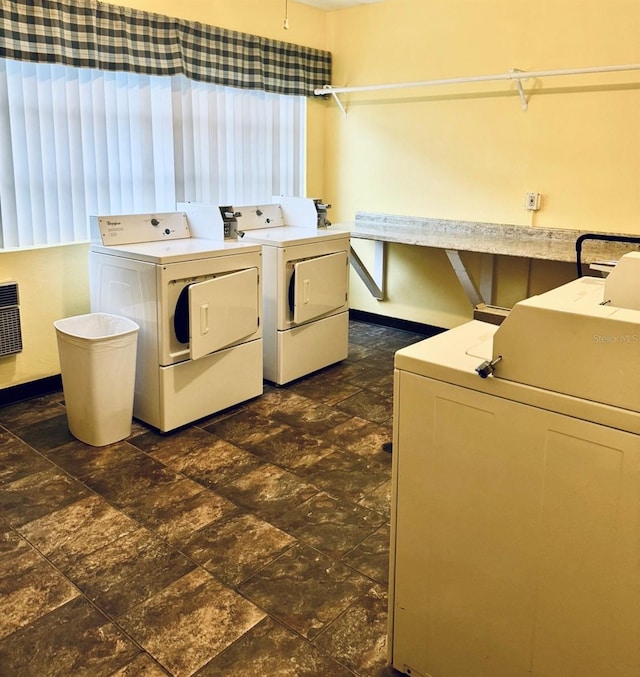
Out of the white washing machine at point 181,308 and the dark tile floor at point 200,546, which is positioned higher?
the white washing machine at point 181,308

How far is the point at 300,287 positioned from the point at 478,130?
1.71m

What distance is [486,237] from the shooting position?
4.34 metres

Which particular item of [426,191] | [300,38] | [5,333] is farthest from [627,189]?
[5,333]

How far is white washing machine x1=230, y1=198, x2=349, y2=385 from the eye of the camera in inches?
147

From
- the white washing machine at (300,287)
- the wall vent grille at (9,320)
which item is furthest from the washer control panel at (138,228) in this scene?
the wall vent grille at (9,320)

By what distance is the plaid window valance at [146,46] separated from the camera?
3.19 m

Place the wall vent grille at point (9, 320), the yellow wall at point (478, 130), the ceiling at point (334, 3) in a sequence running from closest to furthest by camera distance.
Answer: the wall vent grille at point (9, 320) < the yellow wall at point (478, 130) < the ceiling at point (334, 3)

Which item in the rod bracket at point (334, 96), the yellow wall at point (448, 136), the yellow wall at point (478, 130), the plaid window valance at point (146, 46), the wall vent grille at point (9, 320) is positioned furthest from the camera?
the rod bracket at point (334, 96)

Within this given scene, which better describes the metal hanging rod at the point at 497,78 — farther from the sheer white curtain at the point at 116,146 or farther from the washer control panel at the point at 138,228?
the washer control panel at the point at 138,228

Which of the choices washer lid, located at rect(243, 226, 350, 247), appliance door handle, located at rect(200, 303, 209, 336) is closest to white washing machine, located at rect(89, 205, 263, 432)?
appliance door handle, located at rect(200, 303, 209, 336)

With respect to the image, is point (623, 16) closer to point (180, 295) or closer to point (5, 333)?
point (180, 295)

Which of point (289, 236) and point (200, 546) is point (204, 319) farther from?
point (200, 546)

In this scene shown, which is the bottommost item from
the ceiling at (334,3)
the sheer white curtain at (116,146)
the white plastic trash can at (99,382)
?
the white plastic trash can at (99,382)

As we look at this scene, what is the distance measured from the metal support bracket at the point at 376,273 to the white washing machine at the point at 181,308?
5.24ft
